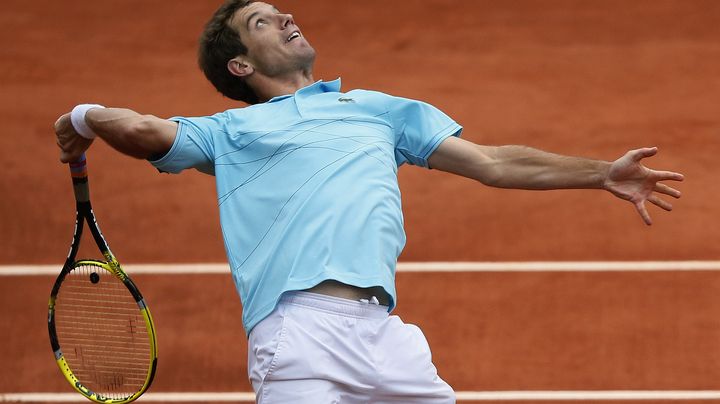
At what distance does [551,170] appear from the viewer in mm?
4934

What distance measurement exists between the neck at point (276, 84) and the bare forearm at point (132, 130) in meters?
0.56

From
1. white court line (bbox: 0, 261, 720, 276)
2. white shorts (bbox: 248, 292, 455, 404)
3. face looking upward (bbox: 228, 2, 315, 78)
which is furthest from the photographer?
white court line (bbox: 0, 261, 720, 276)

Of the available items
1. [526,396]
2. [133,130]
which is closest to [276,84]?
[133,130]

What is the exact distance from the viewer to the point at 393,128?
5020mm

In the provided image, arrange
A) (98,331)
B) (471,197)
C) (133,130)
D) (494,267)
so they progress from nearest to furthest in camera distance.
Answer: (133,130) < (98,331) < (494,267) < (471,197)

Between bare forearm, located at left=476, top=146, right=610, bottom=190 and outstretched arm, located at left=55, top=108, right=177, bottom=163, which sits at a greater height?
outstretched arm, located at left=55, top=108, right=177, bottom=163

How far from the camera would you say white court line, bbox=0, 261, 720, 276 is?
843 cm

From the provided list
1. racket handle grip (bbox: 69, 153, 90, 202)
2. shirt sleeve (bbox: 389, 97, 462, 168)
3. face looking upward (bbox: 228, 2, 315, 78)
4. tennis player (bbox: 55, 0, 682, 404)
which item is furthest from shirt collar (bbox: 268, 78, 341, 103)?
racket handle grip (bbox: 69, 153, 90, 202)

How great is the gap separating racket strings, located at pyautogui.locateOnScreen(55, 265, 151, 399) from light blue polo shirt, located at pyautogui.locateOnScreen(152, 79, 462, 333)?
1.25 meters

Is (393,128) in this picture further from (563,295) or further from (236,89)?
(563,295)

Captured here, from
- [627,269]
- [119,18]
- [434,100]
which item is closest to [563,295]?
[627,269]

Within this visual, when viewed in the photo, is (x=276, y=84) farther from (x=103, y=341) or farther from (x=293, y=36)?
(x=103, y=341)

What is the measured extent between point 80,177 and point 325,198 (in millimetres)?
1218

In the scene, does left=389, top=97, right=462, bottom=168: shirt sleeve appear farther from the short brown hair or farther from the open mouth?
the short brown hair
